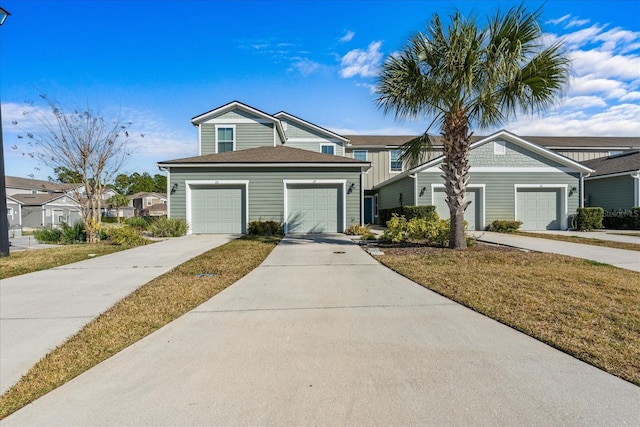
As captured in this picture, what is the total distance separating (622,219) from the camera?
16.7 meters

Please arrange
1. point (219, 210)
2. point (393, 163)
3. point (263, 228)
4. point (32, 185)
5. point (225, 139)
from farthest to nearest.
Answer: point (32, 185) → point (393, 163) → point (225, 139) → point (219, 210) → point (263, 228)

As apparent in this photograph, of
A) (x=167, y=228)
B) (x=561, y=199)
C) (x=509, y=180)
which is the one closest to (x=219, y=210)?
(x=167, y=228)

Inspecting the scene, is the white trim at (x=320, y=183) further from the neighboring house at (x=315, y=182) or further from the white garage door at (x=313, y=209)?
the white garage door at (x=313, y=209)

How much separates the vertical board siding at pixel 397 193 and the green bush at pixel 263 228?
7299mm

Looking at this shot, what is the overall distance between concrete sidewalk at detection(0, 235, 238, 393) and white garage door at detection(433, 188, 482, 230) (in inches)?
489

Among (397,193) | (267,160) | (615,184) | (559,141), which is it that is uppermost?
(559,141)

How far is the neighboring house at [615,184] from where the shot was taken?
55.4 feet

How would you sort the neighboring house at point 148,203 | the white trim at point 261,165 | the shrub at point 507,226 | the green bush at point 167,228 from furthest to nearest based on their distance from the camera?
the neighboring house at point 148,203, the shrub at point 507,226, the white trim at point 261,165, the green bush at point 167,228

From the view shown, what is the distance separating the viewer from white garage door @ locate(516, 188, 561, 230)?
1655 cm

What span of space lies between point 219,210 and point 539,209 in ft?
52.5

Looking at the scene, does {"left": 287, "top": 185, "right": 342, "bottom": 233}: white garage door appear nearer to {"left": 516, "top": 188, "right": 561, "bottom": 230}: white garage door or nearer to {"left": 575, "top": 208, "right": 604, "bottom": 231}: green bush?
{"left": 516, "top": 188, "right": 561, "bottom": 230}: white garage door

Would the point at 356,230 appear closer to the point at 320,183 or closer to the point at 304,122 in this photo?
the point at 320,183

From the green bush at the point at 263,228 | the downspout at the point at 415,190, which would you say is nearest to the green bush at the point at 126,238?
the green bush at the point at 263,228

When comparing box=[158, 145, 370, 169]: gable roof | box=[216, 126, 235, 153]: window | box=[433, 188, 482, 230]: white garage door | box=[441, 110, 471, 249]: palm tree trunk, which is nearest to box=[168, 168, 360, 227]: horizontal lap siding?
box=[158, 145, 370, 169]: gable roof
